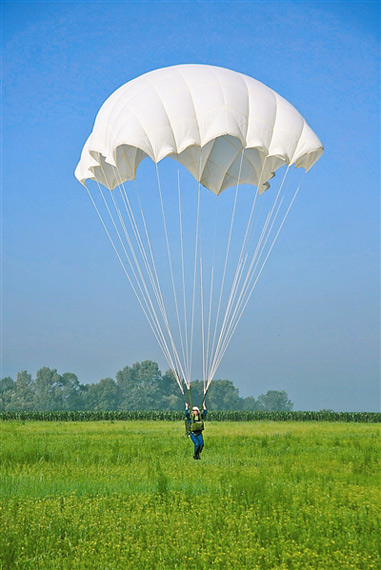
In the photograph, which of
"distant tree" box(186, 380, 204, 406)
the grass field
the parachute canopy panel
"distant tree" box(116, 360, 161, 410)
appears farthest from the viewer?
"distant tree" box(116, 360, 161, 410)

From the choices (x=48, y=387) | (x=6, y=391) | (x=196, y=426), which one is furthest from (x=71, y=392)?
(x=196, y=426)

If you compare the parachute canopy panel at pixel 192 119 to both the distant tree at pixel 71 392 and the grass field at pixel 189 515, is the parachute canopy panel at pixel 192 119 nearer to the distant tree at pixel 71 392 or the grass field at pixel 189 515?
the grass field at pixel 189 515

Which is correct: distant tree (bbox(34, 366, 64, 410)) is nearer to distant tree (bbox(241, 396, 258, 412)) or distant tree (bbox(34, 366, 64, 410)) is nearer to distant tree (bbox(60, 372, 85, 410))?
distant tree (bbox(60, 372, 85, 410))

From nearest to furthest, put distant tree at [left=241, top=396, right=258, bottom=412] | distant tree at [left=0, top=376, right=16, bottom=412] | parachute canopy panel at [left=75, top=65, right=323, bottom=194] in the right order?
parachute canopy panel at [left=75, top=65, right=323, bottom=194] < distant tree at [left=0, top=376, right=16, bottom=412] < distant tree at [left=241, top=396, right=258, bottom=412]

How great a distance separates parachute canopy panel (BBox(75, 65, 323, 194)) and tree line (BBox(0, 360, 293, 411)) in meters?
92.7

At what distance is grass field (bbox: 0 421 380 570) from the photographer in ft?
23.1

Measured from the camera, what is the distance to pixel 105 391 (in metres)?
109

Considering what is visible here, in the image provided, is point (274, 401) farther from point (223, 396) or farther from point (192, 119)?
point (192, 119)

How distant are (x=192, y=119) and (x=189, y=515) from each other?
8.95 metres

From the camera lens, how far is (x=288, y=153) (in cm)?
1479

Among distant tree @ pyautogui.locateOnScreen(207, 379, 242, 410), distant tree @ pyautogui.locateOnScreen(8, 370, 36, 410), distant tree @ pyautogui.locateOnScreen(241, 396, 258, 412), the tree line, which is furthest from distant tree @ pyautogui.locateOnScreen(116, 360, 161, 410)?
distant tree @ pyautogui.locateOnScreen(241, 396, 258, 412)

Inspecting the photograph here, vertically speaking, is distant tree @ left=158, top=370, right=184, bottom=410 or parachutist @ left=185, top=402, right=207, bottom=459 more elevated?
distant tree @ left=158, top=370, right=184, bottom=410

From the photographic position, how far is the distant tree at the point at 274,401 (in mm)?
122875

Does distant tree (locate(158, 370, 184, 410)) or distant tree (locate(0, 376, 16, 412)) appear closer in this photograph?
distant tree (locate(158, 370, 184, 410))
